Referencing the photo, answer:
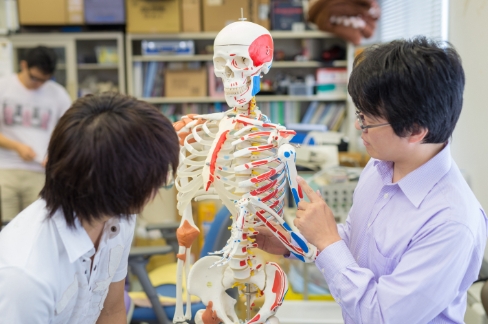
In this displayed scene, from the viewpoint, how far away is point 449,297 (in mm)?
1086

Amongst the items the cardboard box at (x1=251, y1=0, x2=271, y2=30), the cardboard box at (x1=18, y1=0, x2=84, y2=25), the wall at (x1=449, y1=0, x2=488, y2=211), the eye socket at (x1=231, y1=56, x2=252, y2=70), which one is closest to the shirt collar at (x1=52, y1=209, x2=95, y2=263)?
the eye socket at (x1=231, y1=56, x2=252, y2=70)

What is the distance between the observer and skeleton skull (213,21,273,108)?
1.41 m

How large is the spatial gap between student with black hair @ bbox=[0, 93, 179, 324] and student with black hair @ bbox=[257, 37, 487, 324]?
0.42 m

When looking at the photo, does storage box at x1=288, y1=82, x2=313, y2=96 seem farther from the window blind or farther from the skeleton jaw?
the skeleton jaw

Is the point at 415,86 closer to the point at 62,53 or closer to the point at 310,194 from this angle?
the point at 310,194

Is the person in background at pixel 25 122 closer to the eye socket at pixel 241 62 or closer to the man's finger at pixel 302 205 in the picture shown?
the eye socket at pixel 241 62

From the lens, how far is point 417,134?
1.14m

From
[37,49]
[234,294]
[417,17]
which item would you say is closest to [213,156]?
[234,294]

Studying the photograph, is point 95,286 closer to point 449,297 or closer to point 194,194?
point 194,194

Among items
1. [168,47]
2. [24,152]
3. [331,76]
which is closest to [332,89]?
[331,76]

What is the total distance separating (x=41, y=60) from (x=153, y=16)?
1.30 metres

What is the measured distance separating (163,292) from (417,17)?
7.77ft

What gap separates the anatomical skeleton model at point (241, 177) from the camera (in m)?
1.35

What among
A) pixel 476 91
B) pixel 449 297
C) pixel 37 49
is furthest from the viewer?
pixel 37 49
